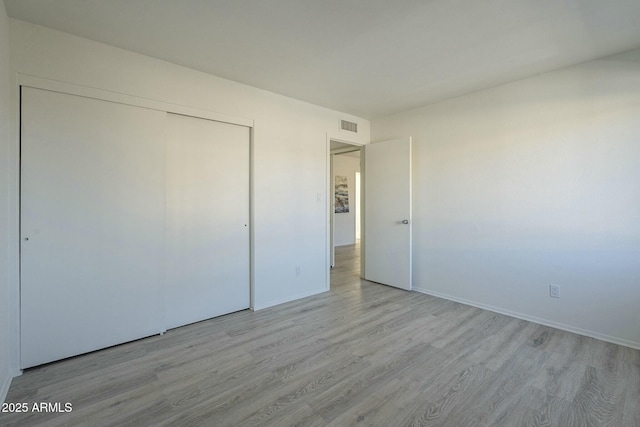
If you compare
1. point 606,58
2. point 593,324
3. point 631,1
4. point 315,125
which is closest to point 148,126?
point 315,125

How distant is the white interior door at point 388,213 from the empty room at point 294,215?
33 cm

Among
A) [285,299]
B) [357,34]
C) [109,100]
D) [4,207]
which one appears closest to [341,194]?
[285,299]

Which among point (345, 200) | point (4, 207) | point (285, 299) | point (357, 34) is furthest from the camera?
point (345, 200)

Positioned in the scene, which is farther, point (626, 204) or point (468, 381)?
point (626, 204)

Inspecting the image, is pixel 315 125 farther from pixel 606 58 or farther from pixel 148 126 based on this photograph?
pixel 606 58

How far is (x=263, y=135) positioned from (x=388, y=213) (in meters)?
2.06

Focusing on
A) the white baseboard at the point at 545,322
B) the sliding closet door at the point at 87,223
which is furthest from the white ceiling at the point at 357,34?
the white baseboard at the point at 545,322

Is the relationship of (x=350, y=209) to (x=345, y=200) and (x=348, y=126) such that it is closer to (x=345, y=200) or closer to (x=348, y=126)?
(x=345, y=200)

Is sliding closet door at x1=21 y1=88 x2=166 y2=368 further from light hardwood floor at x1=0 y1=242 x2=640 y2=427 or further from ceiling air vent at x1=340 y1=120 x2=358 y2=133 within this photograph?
ceiling air vent at x1=340 y1=120 x2=358 y2=133

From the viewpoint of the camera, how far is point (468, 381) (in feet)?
6.52

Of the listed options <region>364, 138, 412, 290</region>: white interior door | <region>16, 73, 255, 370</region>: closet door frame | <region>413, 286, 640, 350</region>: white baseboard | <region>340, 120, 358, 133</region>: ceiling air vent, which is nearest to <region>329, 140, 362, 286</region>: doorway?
<region>364, 138, 412, 290</region>: white interior door

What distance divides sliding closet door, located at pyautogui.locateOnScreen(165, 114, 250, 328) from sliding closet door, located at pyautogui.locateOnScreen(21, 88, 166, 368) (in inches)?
5.8

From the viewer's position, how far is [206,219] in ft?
9.69

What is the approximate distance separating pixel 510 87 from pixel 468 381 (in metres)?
2.93
